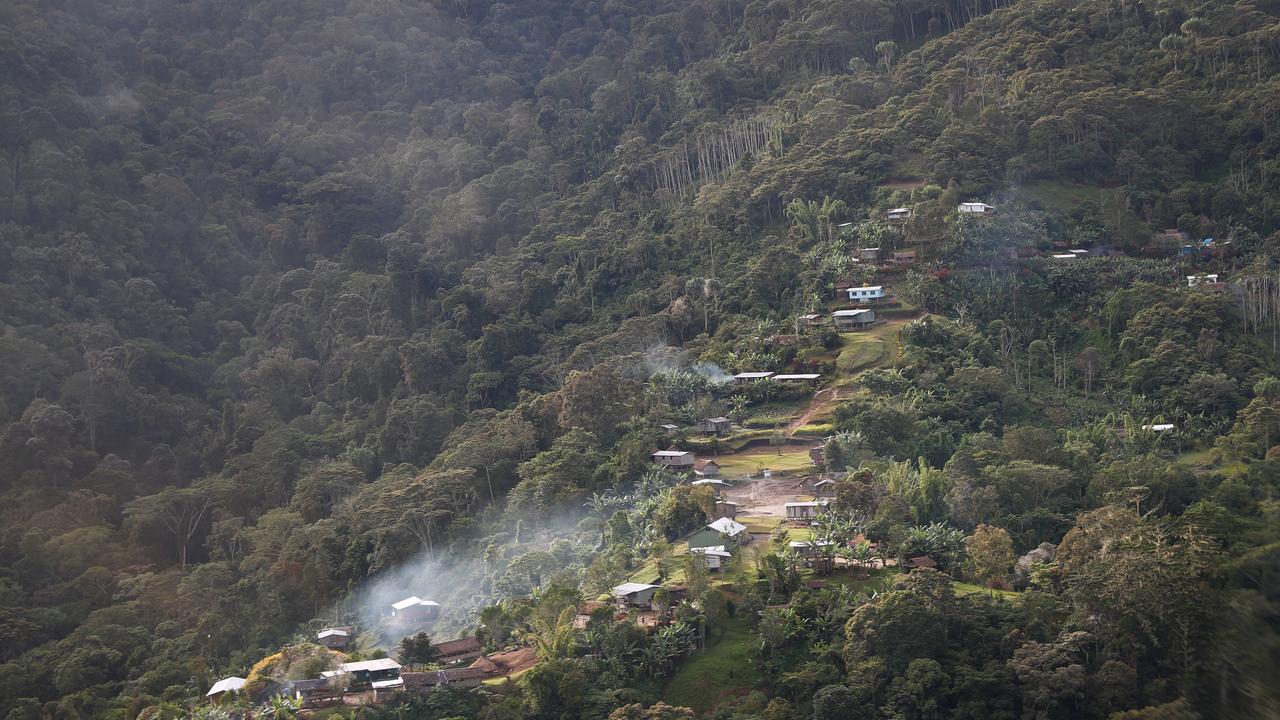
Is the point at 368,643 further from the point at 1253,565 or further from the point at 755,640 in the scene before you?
the point at 1253,565

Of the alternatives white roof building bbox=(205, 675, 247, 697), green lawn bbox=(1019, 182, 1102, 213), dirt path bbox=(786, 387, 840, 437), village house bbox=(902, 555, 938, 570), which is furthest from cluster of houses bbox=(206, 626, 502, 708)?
green lawn bbox=(1019, 182, 1102, 213)

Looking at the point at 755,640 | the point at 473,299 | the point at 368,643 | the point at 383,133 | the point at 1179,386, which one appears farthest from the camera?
the point at 383,133

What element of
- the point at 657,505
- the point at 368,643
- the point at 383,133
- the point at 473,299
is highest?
the point at 383,133

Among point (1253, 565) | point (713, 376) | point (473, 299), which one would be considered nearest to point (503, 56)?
point (473, 299)

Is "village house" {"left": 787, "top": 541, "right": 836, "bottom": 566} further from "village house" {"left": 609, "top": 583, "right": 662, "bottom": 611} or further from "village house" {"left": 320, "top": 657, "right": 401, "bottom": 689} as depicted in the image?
"village house" {"left": 320, "top": 657, "right": 401, "bottom": 689}

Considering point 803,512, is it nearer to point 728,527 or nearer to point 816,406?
point 728,527

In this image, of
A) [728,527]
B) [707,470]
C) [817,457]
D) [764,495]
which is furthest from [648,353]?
[728,527]
